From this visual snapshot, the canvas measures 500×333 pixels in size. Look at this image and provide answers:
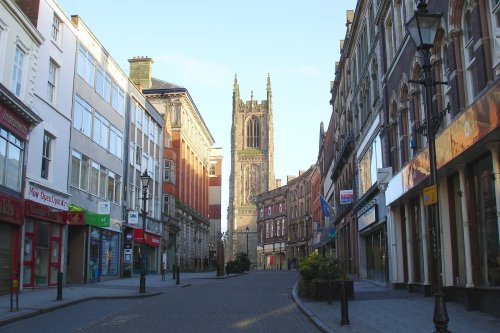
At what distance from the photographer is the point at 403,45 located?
20.6 m

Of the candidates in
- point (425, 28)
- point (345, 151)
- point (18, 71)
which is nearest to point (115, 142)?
point (18, 71)

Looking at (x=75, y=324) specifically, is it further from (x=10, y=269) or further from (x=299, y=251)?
(x=299, y=251)

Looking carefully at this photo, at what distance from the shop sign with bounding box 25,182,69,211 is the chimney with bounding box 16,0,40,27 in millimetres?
7103

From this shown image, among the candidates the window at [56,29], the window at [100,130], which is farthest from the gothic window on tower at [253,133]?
the window at [56,29]

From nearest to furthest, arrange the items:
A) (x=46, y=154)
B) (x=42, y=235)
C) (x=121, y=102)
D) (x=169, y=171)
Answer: (x=42, y=235), (x=46, y=154), (x=121, y=102), (x=169, y=171)

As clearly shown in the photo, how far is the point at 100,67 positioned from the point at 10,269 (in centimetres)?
1524

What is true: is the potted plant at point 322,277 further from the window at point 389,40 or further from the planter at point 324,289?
the window at point 389,40

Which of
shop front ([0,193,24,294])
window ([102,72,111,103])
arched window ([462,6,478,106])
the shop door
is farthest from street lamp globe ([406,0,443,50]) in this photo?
window ([102,72,111,103])

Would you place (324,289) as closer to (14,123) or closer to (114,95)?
(14,123)

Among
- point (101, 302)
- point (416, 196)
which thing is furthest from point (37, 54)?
point (416, 196)

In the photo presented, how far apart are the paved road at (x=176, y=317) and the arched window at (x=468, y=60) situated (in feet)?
22.9

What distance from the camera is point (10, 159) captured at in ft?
69.2

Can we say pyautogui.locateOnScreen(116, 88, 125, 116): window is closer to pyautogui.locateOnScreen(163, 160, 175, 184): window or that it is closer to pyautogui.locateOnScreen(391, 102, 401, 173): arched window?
pyautogui.locateOnScreen(163, 160, 175, 184): window

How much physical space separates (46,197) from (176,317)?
495 inches
